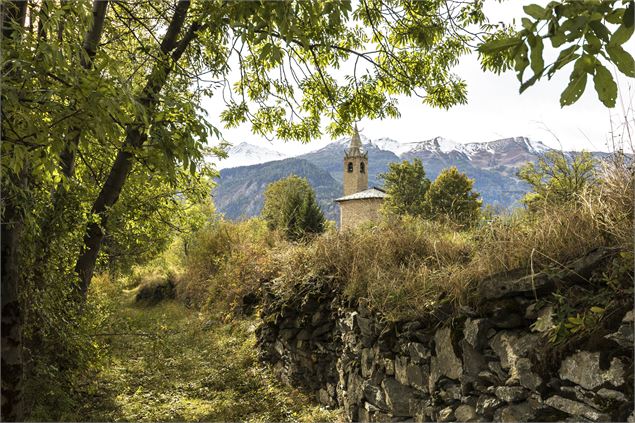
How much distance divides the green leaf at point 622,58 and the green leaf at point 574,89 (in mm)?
101

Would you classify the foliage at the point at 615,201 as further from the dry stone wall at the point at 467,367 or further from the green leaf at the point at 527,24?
the green leaf at the point at 527,24

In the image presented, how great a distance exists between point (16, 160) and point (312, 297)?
5.18 metres

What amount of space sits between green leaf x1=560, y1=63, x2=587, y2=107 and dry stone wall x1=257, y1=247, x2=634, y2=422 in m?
2.06

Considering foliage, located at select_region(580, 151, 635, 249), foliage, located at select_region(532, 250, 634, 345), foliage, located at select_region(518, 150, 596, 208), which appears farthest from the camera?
foliage, located at select_region(518, 150, 596, 208)

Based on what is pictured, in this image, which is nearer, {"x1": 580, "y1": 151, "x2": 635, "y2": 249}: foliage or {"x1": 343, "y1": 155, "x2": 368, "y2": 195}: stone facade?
{"x1": 580, "y1": 151, "x2": 635, "y2": 249}: foliage

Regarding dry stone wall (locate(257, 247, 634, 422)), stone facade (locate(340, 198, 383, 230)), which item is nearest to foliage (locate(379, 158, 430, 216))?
stone facade (locate(340, 198, 383, 230))

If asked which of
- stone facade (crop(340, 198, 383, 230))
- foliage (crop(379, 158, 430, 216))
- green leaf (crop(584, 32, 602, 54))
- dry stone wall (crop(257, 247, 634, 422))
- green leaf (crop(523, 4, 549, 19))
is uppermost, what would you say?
foliage (crop(379, 158, 430, 216))

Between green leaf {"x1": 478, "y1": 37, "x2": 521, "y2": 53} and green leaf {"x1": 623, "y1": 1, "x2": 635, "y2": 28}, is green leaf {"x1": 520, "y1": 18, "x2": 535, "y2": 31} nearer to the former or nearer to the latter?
green leaf {"x1": 478, "y1": 37, "x2": 521, "y2": 53}

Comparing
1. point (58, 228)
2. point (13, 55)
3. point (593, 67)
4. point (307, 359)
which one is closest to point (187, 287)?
point (307, 359)

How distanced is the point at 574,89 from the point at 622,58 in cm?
16

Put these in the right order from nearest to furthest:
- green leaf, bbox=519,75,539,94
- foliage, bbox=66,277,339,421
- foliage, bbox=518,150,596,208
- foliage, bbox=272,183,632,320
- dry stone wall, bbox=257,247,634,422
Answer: green leaf, bbox=519,75,539,94
dry stone wall, bbox=257,247,634,422
foliage, bbox=272,183,632,320
foliage, bbox=518,150,596,208
foliage, bbox=66,277,339,421

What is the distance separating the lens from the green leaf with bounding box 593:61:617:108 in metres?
1.42

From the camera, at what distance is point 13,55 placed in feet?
9.12

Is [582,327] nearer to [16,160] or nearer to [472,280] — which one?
[472,280]
